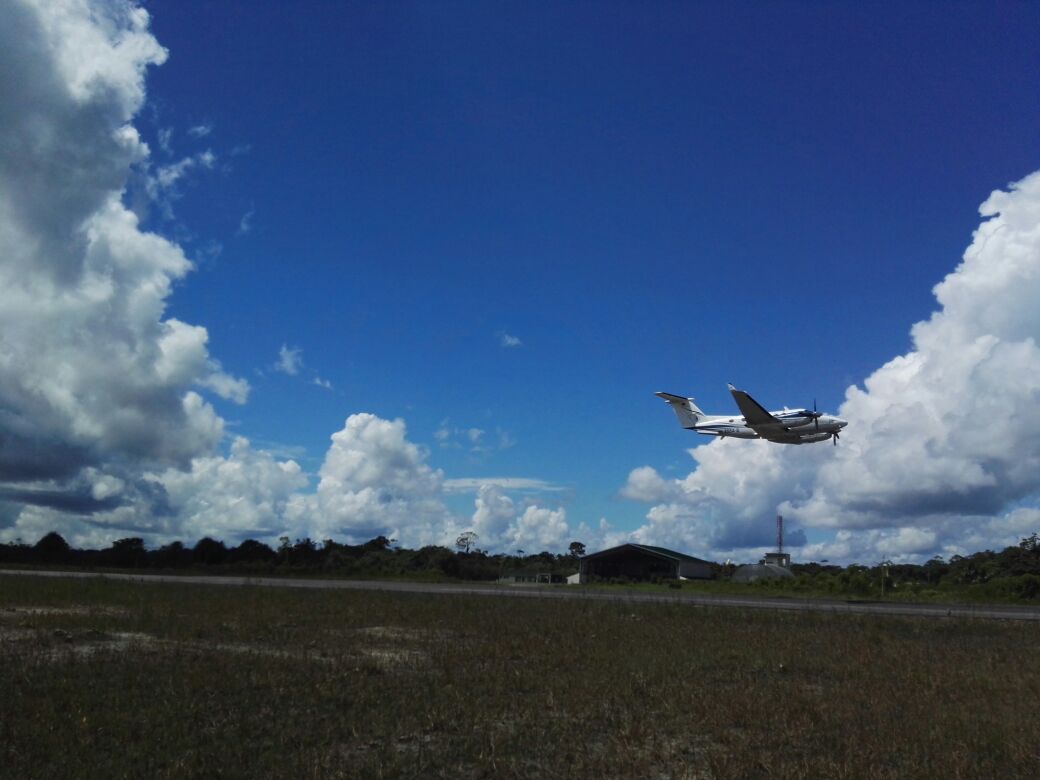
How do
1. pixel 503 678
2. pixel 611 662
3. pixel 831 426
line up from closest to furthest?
pixel 503 678, pixel 611 662, pixel 831 426

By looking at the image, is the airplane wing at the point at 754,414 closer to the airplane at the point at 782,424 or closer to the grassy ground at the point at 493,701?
the airplane at the point at 782,424

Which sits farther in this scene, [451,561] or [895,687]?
[451,561]

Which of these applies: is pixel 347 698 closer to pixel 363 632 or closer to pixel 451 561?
pixel 363 632

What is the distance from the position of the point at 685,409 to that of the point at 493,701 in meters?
48.2

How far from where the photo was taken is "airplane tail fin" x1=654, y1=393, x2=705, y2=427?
58438mm

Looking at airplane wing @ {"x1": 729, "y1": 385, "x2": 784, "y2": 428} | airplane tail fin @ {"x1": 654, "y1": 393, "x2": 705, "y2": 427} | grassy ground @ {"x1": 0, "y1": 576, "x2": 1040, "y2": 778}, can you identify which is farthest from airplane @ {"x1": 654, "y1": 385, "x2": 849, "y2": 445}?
grassy ground @ {"x1": 0, "y1": 576, "x2": 1040, "y2": 778}

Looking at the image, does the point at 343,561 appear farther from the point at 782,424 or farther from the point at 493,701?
the point at 493,701

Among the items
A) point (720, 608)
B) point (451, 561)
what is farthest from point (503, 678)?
point (451, 561)

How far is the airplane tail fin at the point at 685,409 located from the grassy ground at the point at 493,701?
116 ft

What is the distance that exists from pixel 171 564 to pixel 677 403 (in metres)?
54.6

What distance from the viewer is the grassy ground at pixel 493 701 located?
9258 millimetres

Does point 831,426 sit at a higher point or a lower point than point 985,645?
higher

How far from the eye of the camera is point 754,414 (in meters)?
45.9

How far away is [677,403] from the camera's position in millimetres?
59281
